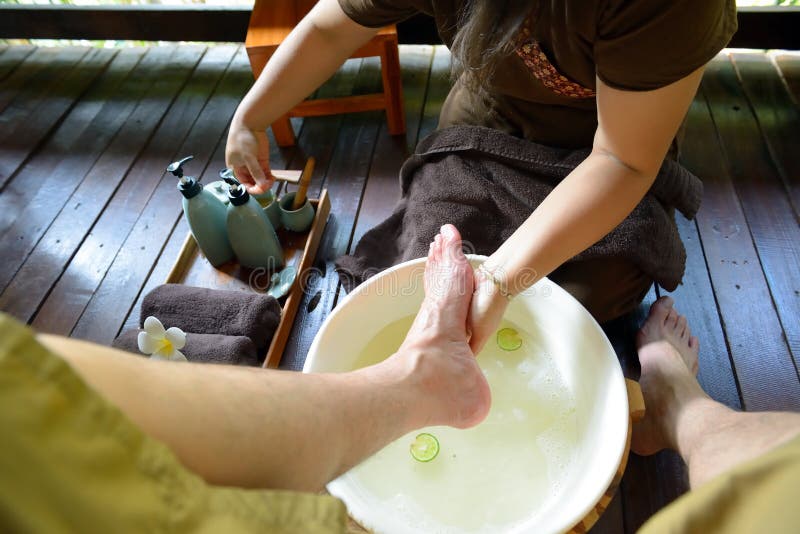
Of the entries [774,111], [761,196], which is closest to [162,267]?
[761,196]

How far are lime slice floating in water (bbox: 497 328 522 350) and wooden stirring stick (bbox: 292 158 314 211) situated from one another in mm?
570

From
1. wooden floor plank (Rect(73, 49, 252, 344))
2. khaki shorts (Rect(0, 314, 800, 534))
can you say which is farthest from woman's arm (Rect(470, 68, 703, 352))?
wooden floor plank (Rect(73, 49, 252, 344))

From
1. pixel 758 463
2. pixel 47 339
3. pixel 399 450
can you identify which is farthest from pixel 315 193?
pixel 758 463

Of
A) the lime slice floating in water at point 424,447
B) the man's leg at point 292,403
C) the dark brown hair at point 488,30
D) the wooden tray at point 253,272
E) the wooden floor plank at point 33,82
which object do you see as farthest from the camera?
the wooden floor plank at point 33,82

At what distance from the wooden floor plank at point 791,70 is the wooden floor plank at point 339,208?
48.6 inches

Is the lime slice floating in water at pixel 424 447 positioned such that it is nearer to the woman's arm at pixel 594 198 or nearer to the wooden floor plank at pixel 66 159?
the woman's arm at pixel 594 198

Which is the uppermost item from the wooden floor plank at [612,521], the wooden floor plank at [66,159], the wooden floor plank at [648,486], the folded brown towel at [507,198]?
the folded brown towel at [507,198]

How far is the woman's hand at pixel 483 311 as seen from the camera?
2.49 ft

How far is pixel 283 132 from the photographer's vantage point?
152cm

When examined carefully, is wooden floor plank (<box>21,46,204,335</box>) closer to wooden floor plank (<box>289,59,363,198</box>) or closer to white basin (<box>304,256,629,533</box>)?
wooden floor plank (<box>289,59,363,198</box>)

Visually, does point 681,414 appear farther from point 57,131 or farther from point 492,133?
point 57,131

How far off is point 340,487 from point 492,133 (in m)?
0.67

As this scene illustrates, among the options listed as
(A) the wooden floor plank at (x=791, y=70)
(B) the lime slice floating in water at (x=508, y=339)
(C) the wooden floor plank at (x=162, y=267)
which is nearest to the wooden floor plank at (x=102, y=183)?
(C) the wooden floor plank at (x=162, y=267)

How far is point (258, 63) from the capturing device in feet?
4.22
